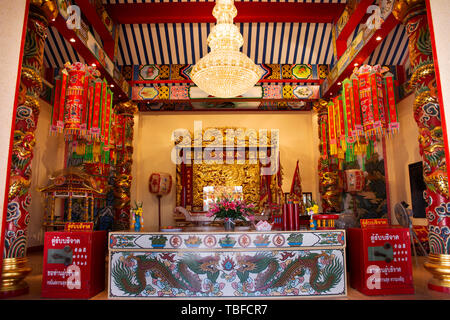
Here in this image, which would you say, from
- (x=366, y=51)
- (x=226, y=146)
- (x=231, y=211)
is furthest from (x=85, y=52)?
(x=366, y=51)

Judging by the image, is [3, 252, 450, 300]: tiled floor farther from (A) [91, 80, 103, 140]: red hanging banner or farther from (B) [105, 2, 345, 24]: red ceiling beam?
(B) [105, 2, 345, 24]: red ceiling beam

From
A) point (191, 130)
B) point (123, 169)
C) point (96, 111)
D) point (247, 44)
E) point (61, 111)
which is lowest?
point (123, 169)

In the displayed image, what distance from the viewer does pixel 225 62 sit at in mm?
4445

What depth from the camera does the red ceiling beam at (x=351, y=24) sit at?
540cm

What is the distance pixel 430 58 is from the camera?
3605 mm

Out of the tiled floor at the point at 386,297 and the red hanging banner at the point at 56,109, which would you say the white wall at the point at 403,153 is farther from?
the red hanging banner at the point at 56,109

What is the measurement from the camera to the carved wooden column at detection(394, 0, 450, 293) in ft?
11.2

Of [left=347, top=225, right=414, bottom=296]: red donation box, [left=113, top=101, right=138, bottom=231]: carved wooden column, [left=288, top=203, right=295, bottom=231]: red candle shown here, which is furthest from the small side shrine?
[left=347, top=225, right=414, bottom=296]: red donation box

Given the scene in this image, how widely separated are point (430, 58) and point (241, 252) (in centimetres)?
319

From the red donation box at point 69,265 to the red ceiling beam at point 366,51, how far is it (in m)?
5.15

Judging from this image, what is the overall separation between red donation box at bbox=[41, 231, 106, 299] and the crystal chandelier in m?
2.77

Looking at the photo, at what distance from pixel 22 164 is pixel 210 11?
4.69 metres

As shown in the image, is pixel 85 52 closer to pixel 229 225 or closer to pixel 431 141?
pixel 229 225

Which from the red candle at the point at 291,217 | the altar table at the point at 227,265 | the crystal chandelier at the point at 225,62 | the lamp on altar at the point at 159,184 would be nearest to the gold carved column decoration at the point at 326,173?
the crystal chandelier at the point at 225,62
